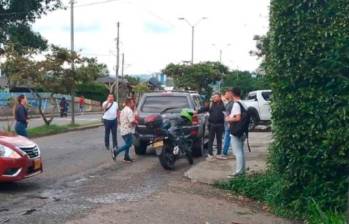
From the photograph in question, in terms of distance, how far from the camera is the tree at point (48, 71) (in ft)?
84.6

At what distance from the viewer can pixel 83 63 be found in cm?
2783

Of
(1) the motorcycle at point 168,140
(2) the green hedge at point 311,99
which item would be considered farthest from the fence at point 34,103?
(2) the green hedge at point 311,99

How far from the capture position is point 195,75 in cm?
5284

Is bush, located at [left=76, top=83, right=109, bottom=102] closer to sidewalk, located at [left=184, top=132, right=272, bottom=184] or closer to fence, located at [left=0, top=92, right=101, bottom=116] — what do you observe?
fence, located at [left=0, top=92, right=101, bottom=116]

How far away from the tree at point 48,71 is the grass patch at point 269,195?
17440 millimetres

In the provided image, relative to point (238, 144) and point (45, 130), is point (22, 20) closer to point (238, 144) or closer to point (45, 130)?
point (45, 130)

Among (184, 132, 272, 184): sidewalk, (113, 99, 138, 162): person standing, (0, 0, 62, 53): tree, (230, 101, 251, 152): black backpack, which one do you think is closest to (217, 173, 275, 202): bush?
(184, 132, 272, 184): sidewalk

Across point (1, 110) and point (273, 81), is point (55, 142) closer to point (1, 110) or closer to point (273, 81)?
point (273, 81)

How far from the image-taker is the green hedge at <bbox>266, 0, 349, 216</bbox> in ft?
24.6

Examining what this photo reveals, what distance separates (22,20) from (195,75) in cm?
2417

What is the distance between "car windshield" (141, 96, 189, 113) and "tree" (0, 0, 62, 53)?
15.1 m

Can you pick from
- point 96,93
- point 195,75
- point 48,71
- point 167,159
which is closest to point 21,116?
point 167,159

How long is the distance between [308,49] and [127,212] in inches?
127

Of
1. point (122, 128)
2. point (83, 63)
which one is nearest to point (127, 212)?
point (122, 128)
